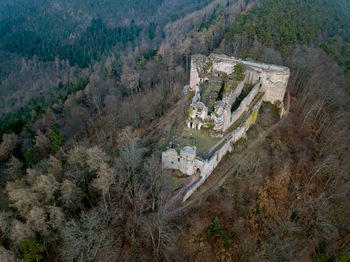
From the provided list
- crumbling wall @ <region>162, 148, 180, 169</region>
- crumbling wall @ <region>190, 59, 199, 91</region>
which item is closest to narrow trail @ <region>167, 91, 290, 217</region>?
crumbling wall @ <region>162, 148, 180, 169</region>

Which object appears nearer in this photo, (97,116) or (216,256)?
(216,256)

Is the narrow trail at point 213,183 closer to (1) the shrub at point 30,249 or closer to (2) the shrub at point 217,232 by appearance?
(2) the shrub at point 217,232

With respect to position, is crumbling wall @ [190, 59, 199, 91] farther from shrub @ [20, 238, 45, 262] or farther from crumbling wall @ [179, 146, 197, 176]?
shrub @ [20, 238, 45, 262]

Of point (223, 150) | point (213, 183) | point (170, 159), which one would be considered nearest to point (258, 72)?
point (223, 150)

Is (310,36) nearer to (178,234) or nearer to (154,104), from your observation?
(154,104)

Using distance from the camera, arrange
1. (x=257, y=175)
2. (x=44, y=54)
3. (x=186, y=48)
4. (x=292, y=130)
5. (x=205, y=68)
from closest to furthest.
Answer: (x=257, y=175) < (x=292, y=130) < (x=205, y=68) < (x=186, y=48) < (x=44, y=54)

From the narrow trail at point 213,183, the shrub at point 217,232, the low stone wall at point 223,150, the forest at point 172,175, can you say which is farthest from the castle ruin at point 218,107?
the shrub at point 217,232

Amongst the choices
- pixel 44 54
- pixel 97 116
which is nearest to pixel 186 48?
pixel 97 116

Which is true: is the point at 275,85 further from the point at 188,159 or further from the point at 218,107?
the point at 188,159
